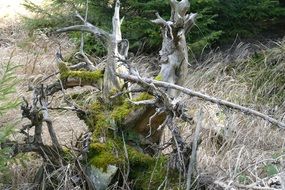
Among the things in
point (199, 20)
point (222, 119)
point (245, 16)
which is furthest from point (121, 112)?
point (245, 16)

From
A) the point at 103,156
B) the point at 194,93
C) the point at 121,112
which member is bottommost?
the point at 103,156

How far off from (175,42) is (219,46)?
3285mm

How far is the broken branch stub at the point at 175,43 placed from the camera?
3787 mm

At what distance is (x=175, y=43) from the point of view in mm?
3908

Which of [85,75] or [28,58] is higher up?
[85,75]

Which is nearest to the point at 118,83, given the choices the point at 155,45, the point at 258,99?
the point at 258,99

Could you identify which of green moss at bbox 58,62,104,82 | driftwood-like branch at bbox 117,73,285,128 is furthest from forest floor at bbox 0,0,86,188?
driftwood-like branch at bbox 117,73,285,128

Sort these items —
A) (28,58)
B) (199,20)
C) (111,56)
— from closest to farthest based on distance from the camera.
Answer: (111,56)
(199,20)
(28,58)

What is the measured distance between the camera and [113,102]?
4.09 meters

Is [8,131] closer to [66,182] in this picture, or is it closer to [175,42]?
[66,182]

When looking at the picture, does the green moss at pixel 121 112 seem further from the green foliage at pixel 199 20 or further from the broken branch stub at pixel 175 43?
the green foliage at pixel 199 20

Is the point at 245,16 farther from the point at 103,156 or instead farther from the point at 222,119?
the point at 103,156

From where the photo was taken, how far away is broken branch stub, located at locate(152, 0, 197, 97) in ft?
12.4

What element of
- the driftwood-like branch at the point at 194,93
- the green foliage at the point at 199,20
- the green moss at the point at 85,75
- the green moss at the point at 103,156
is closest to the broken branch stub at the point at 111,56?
the green moss at the point at 85,75
